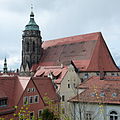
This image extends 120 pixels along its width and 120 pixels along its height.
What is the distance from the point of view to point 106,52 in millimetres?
42375

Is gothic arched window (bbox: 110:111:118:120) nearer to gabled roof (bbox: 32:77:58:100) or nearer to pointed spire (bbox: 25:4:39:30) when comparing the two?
gabled roof (bbox: 32:77:58:100)

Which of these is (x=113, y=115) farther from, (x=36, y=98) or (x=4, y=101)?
(x=4, y=101)

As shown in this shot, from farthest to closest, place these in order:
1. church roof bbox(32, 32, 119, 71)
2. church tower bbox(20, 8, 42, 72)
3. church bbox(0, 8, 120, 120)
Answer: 1. church tower bbox(20, 8, 42, 72)
2. church roof bbox(32, 32, 119, 71)
3. church bbox(0, 8, 120, 120)

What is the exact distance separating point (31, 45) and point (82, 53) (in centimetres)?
1763

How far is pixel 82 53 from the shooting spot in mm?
43688

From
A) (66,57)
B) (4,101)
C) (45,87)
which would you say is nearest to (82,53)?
(66,57)

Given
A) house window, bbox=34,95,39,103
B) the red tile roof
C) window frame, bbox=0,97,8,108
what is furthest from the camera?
house window, bbox=34,95,39,103

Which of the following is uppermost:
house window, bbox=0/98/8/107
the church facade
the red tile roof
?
the church facade

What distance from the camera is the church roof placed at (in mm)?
40719

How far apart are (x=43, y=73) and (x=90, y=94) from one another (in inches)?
776

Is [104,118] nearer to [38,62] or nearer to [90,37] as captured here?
[90,37]

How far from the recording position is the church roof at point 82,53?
1603 inches

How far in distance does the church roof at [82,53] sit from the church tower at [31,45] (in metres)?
2.51

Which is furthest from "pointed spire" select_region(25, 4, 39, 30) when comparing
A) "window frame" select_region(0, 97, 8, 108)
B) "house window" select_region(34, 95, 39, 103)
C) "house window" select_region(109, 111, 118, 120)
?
"house window" select_region(109, 111, 118, 120)
